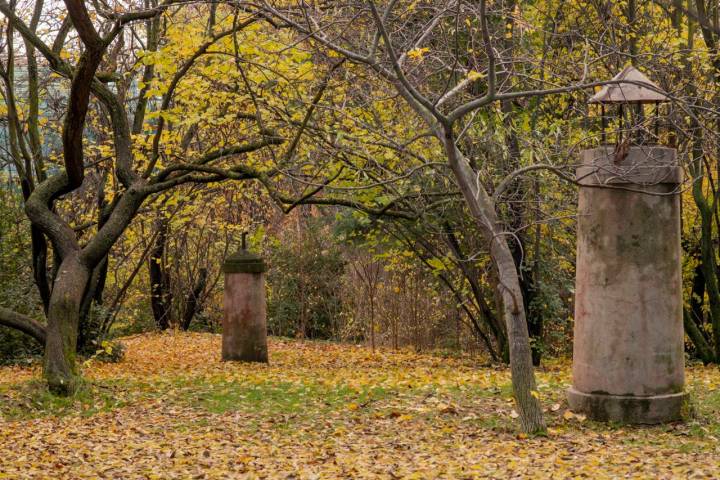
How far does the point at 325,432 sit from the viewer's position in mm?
8672

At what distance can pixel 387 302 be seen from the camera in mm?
18844

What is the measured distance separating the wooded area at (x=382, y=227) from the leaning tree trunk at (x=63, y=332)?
38 mm

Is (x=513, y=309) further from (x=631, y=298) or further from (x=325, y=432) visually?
(x=325, y=432)

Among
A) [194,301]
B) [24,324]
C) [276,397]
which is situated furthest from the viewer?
[194,301]

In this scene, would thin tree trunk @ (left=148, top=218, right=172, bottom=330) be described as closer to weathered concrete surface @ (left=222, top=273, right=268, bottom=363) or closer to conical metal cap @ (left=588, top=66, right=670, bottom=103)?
weathered concrete surface @ (left=222, top=273, right=268, bottom=363)

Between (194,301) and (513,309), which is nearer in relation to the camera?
(513,309)

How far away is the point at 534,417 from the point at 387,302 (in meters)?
10.7

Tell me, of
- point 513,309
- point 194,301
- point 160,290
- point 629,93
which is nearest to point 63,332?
point 513,309

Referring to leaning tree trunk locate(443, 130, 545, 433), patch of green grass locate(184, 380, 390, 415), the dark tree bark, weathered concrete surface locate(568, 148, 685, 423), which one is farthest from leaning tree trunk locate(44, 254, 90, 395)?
weathered concrete surface locate(568, 148, 685, 423)

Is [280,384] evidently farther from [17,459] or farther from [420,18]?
[420,18]

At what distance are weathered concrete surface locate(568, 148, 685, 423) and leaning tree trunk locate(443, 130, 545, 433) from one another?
3.34 feet

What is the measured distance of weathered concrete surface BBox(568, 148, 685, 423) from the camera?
8648 millimetres

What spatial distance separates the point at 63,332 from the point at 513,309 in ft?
18.3

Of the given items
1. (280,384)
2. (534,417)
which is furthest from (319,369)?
(534,417)
